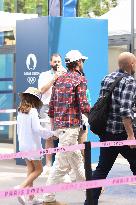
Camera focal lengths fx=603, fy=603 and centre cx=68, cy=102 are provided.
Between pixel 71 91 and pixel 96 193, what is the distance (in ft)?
4.70

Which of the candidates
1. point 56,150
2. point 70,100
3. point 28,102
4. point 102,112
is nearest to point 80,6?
point 70,100

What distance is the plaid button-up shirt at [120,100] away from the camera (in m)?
6.15

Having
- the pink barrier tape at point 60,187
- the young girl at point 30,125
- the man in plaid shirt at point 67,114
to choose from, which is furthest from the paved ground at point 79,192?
the pink barrier tape at point 60,187

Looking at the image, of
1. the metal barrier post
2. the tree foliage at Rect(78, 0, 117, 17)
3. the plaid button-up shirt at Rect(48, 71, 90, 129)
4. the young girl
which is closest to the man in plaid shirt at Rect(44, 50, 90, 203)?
the plaid button-up shirt at Rect(48, 71, 90, 129)

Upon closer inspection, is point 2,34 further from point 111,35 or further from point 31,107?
point 31,107

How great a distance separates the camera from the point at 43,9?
30.9 metres

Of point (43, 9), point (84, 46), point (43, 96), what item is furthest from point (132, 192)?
point (43, 9)

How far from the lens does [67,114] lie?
7.35 m

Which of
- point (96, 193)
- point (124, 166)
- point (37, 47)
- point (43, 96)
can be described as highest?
point (37, 47)

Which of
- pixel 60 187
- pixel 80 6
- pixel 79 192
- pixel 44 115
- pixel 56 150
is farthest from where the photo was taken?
pixel 80 6

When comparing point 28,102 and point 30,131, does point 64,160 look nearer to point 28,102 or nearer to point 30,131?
point 30,131

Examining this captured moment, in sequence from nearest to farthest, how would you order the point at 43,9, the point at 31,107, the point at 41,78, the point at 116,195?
the point at 31,107, the point at 116,195, the point at 41,78, the point at 43,9

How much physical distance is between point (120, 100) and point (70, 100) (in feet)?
4.01

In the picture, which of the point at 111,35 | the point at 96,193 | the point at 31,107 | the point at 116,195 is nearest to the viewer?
the point at 96,193
